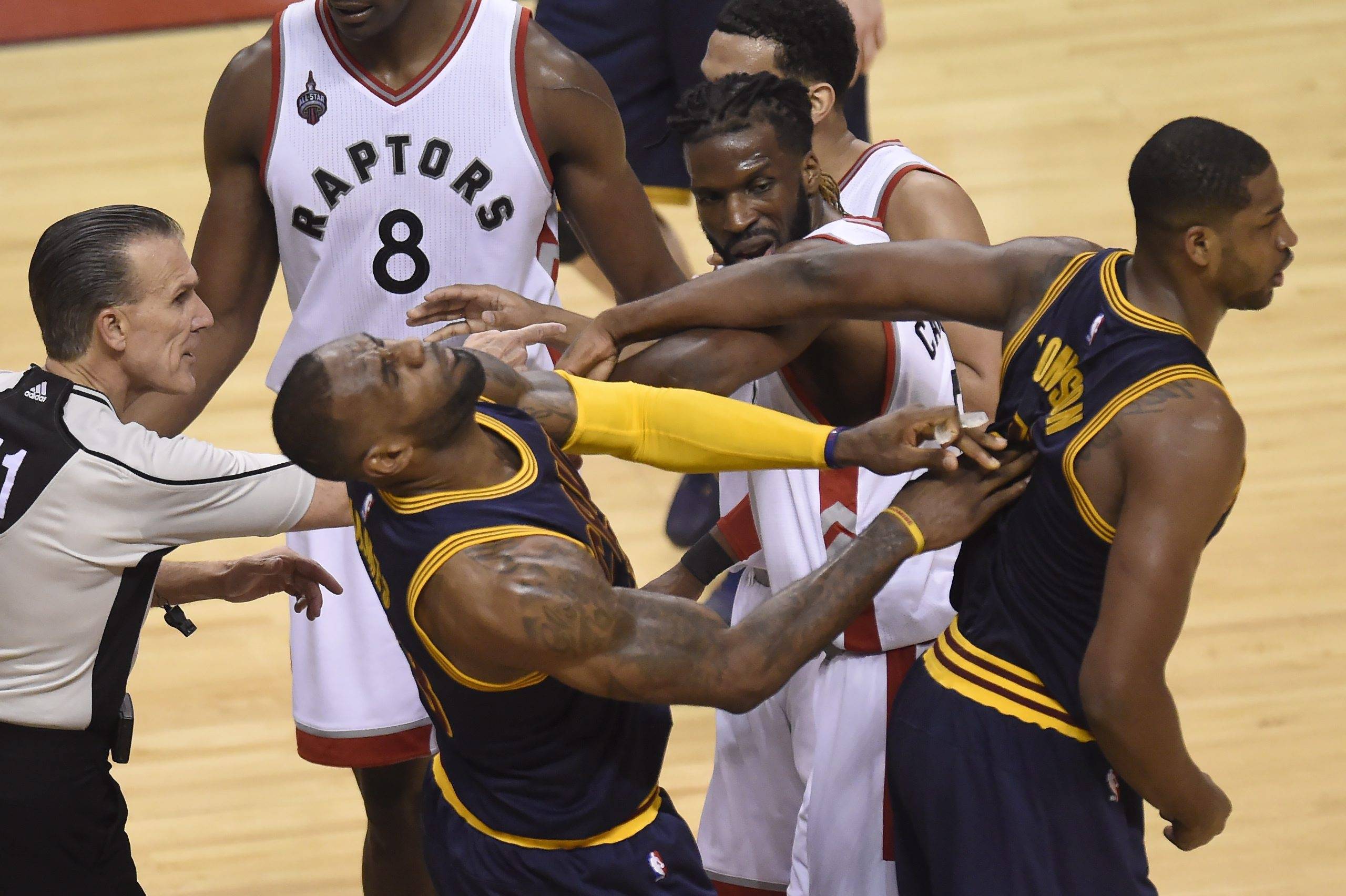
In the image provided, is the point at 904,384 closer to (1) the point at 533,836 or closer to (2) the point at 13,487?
(1) the point at 533,836

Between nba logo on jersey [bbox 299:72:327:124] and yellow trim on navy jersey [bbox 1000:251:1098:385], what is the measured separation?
1380 mm

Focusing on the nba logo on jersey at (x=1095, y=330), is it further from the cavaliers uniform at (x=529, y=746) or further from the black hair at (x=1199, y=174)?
the cavaliers uniform at (x=529, y=746)

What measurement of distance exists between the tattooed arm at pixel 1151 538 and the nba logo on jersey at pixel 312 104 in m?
1.59

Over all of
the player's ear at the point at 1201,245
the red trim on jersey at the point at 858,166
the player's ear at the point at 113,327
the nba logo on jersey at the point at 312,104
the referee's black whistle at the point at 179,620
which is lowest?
the referee's black whistle at the point at 179,620

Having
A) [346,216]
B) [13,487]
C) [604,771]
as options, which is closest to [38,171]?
[346,216]

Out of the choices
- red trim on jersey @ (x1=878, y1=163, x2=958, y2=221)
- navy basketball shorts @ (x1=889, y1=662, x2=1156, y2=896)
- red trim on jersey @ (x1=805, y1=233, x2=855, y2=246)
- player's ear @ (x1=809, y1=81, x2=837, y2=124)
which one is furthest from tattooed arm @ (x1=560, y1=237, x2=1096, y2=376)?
player's ear @ (x1=809, y1=81, x2=837, y2=124)

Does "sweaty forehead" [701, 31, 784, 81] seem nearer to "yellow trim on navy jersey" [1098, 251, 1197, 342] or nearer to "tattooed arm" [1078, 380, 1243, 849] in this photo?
"yellow trim on navy jersey" [1098, 251, 1197, 342]

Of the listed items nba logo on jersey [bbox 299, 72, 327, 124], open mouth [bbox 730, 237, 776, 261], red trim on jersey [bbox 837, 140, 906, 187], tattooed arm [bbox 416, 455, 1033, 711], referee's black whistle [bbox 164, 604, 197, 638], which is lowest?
referee's black whistle [bbox 164, 604, 197, 638]

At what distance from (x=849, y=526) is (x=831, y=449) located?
15.4 inches

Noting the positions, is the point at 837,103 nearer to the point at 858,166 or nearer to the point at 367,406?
the point at 858,166

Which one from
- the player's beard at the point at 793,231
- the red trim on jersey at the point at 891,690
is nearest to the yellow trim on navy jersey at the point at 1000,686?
the red trim on jersey at the point at 891,690

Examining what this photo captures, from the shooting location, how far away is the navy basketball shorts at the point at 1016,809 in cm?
243

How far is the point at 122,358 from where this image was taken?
108 inches

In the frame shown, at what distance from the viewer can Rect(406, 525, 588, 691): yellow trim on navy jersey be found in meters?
2.26
